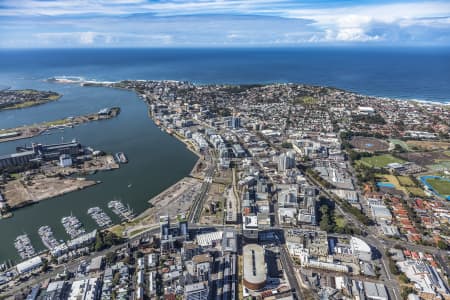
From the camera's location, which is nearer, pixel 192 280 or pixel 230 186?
pixel 192 280

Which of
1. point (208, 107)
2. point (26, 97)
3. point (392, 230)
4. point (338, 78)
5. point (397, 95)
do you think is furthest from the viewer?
point (338, 78)

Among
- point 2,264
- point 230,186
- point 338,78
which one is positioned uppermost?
point 338,78

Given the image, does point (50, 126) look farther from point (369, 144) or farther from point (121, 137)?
point (369, 144)

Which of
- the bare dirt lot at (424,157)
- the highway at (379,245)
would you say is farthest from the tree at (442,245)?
the bare dirt lot at (424,157)

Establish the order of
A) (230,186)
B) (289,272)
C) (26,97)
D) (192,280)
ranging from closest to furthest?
1. (192,280)
2. (289,272)
3. (230,186)
4. (26,97)

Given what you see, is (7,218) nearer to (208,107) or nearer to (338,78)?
(208,107)

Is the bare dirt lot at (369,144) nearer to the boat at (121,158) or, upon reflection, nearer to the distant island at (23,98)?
the boat at (121,158)

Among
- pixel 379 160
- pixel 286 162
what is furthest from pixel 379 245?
pixel 379 160

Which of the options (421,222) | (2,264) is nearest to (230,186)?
(421,222)
